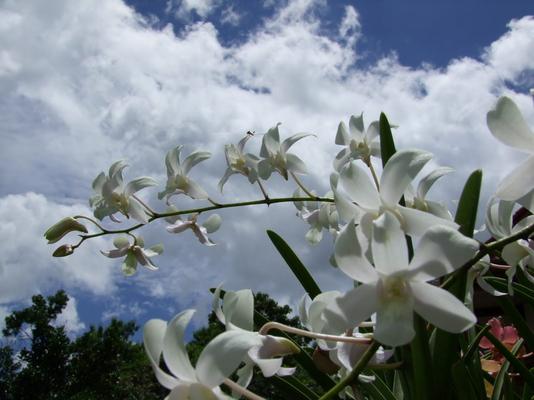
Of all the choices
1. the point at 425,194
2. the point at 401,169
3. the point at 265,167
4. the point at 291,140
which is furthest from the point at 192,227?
the point at 401,169

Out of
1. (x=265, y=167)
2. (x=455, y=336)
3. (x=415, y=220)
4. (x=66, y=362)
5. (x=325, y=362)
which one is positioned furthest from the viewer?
(x=66, y=362)

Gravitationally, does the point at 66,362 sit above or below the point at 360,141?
above

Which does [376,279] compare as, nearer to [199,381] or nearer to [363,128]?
[199,381]

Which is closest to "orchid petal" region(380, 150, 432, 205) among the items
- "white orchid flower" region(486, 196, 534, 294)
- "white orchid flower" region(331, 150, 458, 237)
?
"white orchid flower" region(331, 150, 458, 237)

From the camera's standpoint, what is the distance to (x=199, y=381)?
51 centimetres

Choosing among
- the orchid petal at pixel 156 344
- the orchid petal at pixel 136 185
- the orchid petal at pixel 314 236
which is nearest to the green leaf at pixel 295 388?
the orchid petal at pixel 156 344

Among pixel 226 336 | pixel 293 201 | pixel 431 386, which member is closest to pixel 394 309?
pixel 226 336

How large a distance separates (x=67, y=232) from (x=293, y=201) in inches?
26.9

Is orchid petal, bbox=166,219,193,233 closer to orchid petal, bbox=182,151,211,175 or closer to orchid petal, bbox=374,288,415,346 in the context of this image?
orchid petal, bbox=182,151,211,175

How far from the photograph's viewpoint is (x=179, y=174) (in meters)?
1.72

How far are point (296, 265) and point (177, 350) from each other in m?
0.72

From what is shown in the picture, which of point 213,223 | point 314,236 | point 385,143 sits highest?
point 213,223

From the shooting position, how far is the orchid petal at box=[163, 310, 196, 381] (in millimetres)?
517

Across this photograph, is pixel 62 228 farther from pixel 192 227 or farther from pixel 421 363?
pixel 421 363
